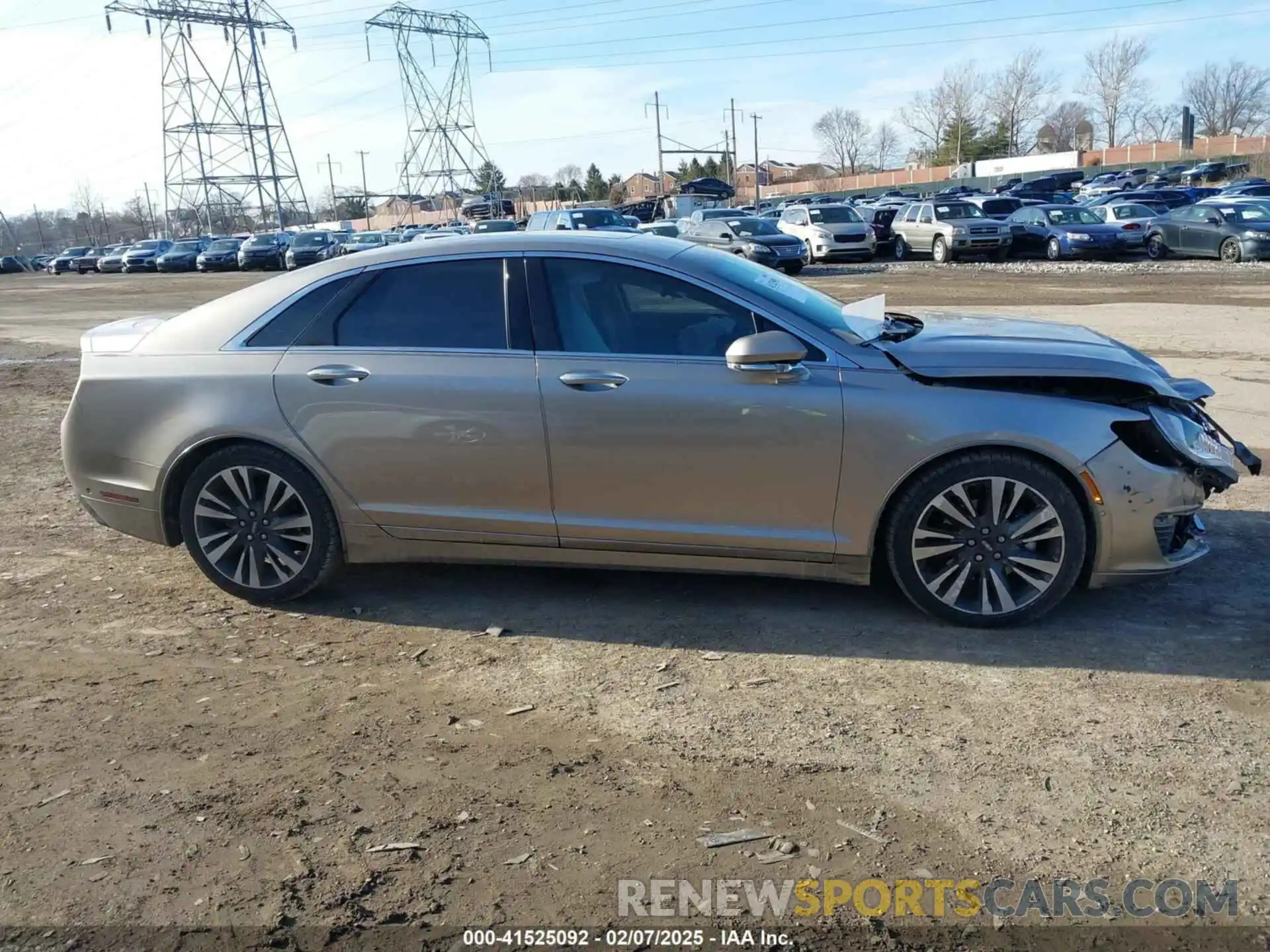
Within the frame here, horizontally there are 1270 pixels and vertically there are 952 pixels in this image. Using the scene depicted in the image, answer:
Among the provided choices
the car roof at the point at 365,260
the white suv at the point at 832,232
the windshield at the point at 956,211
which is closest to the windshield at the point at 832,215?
the white suv at the point at 832,232

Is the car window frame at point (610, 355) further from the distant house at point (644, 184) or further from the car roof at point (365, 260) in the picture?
the distant house at point (644, 184)

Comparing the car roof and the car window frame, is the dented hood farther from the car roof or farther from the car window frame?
the car roof

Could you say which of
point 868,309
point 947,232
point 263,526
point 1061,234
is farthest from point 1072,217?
point 263,526

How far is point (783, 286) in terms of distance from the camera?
4.73m

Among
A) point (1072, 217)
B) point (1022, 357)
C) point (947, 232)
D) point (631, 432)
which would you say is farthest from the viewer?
point (947, 232)

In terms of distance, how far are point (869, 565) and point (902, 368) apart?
2.72ft

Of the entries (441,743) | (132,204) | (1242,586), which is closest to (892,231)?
(1242,586)

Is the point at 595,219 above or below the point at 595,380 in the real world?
above

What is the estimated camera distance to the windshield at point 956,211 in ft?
91.2

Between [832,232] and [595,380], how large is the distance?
2519cm

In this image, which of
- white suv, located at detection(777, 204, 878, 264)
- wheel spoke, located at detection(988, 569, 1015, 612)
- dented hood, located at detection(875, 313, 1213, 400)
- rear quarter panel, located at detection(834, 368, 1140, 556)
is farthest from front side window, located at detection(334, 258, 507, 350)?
white suv, located at detection(777, 204, 878, 264)

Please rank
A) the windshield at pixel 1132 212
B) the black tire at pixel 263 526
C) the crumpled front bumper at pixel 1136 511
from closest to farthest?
the crumpled front bumper at pixel 1136 511 < the black tire at pixel 263 526 < the windshield at pixel 1132 212

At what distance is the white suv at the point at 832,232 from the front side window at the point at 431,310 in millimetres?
23484

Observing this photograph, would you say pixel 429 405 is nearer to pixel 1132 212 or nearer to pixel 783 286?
pixel 783 286
